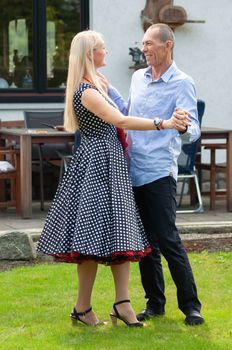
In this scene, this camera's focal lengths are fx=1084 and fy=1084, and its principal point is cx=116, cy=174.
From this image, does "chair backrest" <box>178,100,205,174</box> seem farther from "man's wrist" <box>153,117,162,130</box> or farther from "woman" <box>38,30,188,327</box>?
"man's wrist" <box>153,117,162,130</box>

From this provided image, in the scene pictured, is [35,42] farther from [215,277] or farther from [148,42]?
[148,42]

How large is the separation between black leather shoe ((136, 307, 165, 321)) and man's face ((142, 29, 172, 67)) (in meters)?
1.50

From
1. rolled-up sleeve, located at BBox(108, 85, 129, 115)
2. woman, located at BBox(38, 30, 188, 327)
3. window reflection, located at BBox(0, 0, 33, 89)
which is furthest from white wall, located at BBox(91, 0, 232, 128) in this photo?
woman, located at BBox(38, 30, 188, 327)

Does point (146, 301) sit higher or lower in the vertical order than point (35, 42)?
lower

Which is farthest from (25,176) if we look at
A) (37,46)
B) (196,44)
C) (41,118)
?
(196,44)

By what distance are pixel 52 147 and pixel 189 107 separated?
5733 mm

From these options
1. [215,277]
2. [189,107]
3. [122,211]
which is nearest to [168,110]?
[189,107]

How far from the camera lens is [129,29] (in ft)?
42.1

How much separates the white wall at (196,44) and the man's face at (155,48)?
641 cm

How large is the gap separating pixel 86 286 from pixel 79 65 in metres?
1.29

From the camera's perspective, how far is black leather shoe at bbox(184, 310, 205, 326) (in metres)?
6.39

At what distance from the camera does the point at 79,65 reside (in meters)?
6.27

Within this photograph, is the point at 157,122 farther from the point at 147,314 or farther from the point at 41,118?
the point at 41,118

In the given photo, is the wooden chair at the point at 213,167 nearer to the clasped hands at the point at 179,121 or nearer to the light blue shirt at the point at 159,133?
the light blue shirt at the point at 159,133
